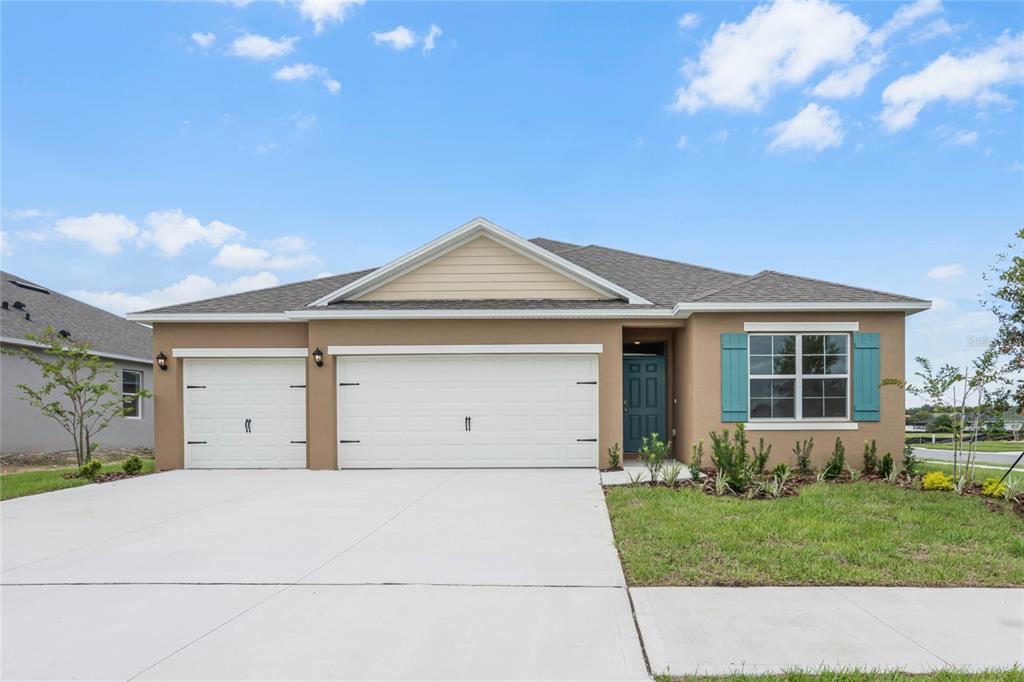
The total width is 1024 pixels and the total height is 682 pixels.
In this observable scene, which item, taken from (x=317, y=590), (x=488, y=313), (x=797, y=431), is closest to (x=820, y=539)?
(x=317, y=590)

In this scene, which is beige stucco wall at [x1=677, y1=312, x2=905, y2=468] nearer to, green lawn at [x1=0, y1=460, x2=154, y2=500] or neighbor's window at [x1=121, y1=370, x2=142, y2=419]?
green lawn at [x1=0, y1=460, x2=154, y2=500]

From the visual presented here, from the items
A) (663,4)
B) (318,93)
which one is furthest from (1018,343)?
(318,93)

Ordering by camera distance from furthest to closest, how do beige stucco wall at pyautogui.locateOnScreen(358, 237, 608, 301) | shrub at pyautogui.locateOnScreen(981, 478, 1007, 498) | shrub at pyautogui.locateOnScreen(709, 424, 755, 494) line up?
beige stucco wall at pyautogui.locateOnScreen(358, 237, 608, 301)
shrub at pyautogui.locateOnScreen(709, 424, 755, 494)
shrub at pyautogui.locateOnScreen(981, 478, 1007, 498)

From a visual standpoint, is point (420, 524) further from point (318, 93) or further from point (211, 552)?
point (318, 93)

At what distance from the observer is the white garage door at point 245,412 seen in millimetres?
11086

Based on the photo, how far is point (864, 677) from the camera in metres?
2.96

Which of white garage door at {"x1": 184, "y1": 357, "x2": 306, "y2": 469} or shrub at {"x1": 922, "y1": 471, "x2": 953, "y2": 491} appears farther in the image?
white garage door at {"x1": 184, "y1": 357, "x2": 306, "y2": 469}

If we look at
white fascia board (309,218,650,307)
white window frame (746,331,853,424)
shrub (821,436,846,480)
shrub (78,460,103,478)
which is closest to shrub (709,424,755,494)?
shrub (821,436,846,480)

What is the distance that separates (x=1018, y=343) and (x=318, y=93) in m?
15.6

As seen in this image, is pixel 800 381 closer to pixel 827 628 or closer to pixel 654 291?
pixel 654 291

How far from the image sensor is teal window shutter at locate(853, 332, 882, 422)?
10156 mm

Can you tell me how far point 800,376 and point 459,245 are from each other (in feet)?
22.9

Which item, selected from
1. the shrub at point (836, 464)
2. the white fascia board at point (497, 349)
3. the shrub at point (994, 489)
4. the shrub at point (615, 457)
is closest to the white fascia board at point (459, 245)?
the white fascia board at point (497, 349)

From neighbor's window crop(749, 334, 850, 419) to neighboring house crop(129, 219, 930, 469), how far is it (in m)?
0.03
